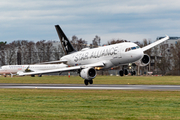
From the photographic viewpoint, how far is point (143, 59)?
5309 centimetres

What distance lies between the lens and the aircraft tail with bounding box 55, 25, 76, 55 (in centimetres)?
6662

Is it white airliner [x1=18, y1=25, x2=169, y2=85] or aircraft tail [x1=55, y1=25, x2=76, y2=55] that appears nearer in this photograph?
white airliner [x1=18, y1=25, x2=169, y2=85]

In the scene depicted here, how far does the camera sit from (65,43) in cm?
6700

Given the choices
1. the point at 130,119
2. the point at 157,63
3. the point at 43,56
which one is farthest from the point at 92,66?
the point at 43,56

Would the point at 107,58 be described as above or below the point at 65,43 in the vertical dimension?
below

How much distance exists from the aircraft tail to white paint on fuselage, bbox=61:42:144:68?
5.70m

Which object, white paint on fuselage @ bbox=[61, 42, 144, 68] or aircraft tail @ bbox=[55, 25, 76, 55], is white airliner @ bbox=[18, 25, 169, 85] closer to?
white paint on fuselage @ bbox=[61, 42, 144, 68]

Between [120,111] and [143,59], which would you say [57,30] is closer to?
[143,59]

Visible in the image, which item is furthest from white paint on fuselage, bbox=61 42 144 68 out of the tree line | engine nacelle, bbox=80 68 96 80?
the tree line

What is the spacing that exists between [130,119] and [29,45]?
6686 inches

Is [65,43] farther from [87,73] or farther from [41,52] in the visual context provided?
[41,52]

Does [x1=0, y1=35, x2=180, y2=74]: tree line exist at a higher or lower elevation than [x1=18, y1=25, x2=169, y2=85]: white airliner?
higher

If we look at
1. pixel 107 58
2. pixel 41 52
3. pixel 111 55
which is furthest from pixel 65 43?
pixel 41 52

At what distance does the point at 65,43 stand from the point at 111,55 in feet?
52.6
